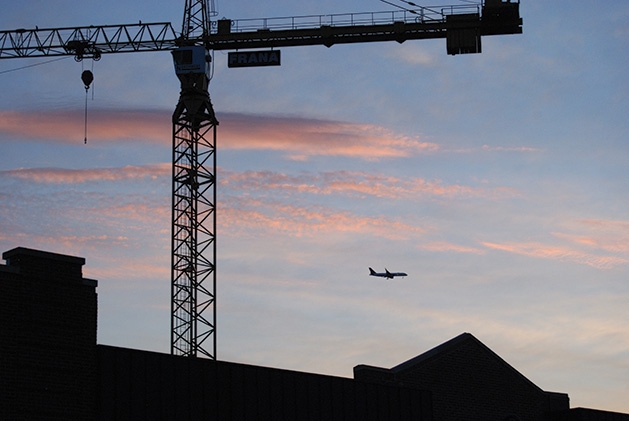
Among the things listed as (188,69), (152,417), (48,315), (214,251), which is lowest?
(152,417)

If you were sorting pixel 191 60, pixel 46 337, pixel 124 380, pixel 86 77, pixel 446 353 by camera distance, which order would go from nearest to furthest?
1. pixel 46 337
2. pixel 124 380
3. pixel 446 353
4. pixel 86 77
5. pixel 191 60

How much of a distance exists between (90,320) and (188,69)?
52.0m

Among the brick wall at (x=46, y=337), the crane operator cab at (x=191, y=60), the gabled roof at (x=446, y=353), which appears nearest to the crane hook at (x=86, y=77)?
the crane operator cab at (x=191, y=60)

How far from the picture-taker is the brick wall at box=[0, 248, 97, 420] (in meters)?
31.9

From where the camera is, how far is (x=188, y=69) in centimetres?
8419

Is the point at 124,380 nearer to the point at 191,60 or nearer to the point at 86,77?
the point at 86,77

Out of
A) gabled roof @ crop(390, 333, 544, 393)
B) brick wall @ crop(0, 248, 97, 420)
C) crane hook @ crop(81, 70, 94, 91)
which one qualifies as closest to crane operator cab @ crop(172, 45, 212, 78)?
crane hook @ crop(81, 70, 94, 91)

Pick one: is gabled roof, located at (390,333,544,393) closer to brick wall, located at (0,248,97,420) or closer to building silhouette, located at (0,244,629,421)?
building silhouette, located at (0,244,629,421)

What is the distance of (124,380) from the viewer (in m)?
34.8

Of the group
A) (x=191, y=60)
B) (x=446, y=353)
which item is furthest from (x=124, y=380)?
(x=191, y=60)

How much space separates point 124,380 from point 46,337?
10.5ft

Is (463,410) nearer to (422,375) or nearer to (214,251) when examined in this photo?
(422,375)

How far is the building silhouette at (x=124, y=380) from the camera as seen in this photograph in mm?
32312

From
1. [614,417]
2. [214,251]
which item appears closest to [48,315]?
[614,417]
